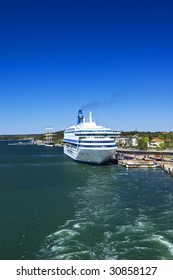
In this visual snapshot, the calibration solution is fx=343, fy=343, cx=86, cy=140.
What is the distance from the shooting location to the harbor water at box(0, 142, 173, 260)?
2248cm

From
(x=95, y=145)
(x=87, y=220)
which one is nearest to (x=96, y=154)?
(x=95, y=145)

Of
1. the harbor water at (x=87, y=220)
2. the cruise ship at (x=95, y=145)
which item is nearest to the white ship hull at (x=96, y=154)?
the cruise ship at (x=95, y=145)

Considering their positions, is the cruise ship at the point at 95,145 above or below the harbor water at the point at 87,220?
above

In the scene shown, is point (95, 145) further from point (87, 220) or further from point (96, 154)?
point (87, 220)

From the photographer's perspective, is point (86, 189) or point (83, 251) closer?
point (83, 251)

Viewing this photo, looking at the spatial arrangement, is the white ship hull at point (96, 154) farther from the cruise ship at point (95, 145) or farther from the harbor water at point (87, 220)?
the harbor water at point (87, 220)

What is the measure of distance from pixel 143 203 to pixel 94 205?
5.21 meters

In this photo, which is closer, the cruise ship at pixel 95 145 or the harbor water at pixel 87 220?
the harbor water at pixel 87 220

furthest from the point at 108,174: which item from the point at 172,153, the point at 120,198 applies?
the point at 172,153

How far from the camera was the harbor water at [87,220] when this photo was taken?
73.8 ft

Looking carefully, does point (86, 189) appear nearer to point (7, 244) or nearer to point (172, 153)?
point (7, 244)

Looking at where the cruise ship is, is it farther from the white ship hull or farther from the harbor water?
the harbor water

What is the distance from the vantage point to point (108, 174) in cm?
5934

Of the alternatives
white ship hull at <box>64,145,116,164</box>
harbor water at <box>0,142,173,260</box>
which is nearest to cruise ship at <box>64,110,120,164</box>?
white ship hull at <box>64,145,116,164</box>
